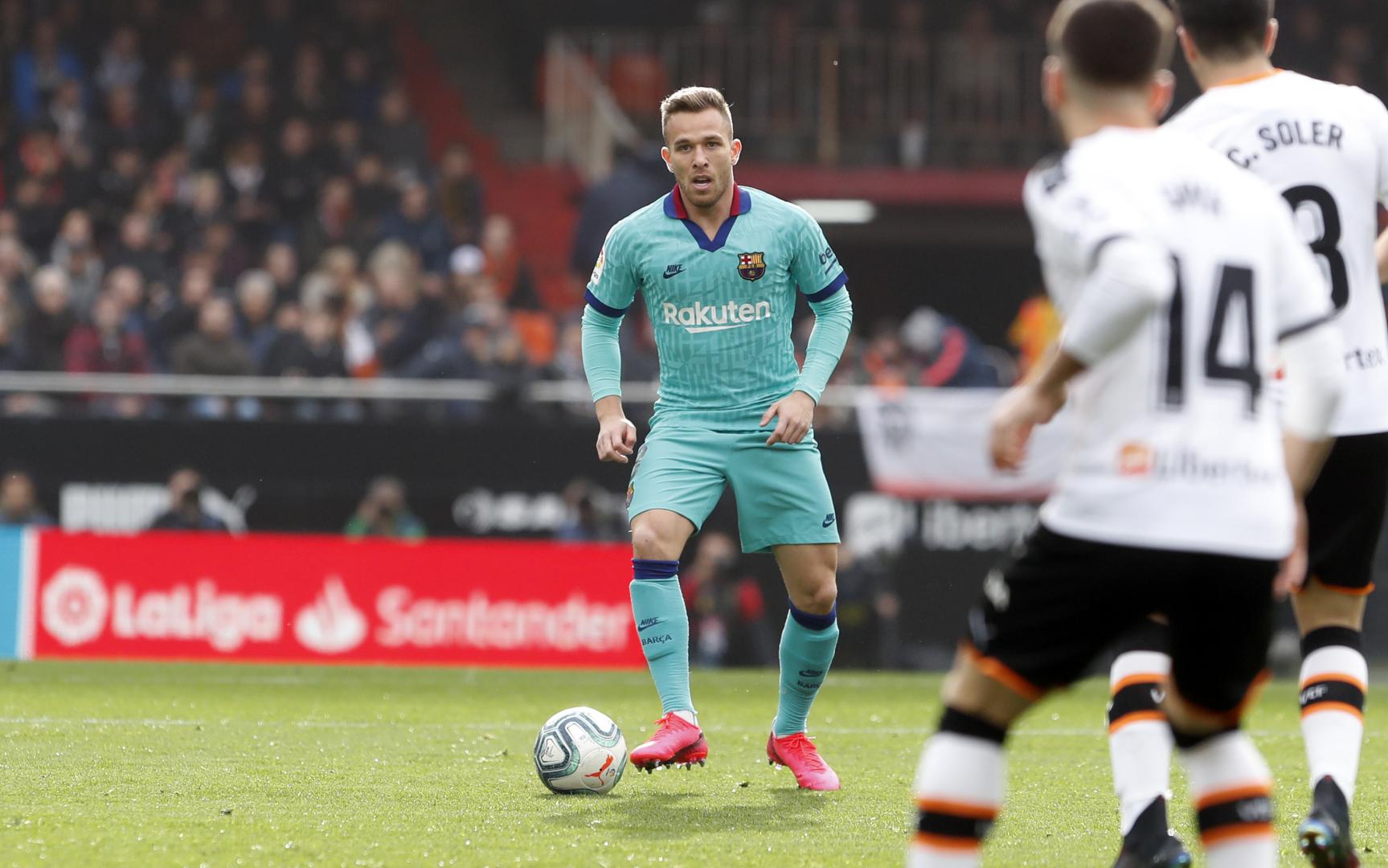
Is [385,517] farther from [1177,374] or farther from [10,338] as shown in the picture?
[1177,374]

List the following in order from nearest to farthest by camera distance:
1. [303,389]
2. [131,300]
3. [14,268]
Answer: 1. [303,389]
2. [131,300]
3. [14,268]

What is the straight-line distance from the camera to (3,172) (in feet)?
57.1

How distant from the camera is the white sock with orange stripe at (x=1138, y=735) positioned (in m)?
4.21

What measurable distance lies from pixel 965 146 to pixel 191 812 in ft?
50.7

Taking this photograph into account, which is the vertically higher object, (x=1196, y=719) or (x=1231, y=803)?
(x=1196, y=719)

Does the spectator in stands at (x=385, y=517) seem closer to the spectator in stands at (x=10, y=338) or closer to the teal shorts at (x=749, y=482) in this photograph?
the spectator in stands at (x=10, y=338)

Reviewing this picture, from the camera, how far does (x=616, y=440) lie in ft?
19.5

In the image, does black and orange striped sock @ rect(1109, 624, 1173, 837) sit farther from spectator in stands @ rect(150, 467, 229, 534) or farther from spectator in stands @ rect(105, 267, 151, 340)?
spectator in stands @ rect(105, 267, 151, 340)

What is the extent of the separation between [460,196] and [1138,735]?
1375 centimetres

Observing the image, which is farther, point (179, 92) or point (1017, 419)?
point (179, 92)

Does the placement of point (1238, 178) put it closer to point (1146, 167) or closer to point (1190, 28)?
point (1146, 167)

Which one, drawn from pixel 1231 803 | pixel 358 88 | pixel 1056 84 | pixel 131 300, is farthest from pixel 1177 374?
pixel 358 88

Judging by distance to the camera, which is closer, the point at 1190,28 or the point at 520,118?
the point at 1190,28

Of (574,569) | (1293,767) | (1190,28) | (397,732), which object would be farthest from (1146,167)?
(574,569)
